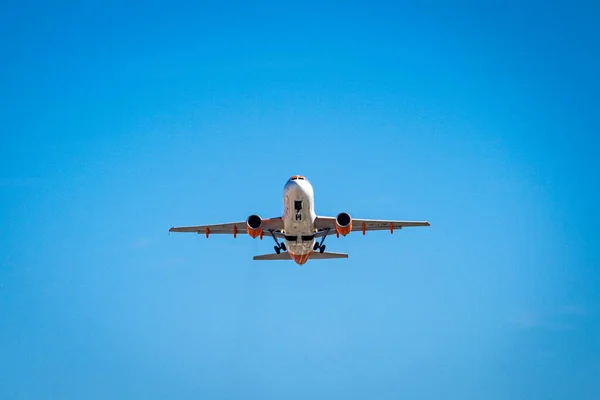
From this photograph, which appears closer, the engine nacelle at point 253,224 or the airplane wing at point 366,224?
the engine nacelle at point 253,224

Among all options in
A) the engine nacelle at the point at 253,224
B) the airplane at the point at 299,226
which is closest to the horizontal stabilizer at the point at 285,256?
the airplane at the point at 299,226

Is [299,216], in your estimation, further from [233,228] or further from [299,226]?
[233,228]

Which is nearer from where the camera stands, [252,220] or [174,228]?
[252,220]

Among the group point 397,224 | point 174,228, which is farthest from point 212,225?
point 397,224

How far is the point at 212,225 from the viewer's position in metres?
52.1

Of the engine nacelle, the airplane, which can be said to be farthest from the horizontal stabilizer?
the engine nacelle

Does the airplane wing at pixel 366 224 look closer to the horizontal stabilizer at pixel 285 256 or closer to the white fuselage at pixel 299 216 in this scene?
the white fuselage at pixel 299 216

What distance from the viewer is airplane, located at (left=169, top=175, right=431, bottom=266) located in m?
46.9

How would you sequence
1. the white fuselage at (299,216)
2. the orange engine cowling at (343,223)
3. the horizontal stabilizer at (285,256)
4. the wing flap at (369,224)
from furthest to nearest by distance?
the horizontal stabilizer at (285,256)
the wing flap at (369,224)
the orange engine cowling at (343,223)
the white fuselage at (299,216)

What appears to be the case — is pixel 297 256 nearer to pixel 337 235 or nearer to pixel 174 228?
pixel 337 235

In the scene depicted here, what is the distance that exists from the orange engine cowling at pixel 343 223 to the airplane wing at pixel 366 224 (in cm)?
119

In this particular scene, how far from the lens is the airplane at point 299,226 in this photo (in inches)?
1845

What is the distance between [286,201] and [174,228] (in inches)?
363

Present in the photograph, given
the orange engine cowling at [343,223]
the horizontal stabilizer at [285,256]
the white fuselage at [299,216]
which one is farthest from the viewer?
the horizontal stabilizer at [285,256]
